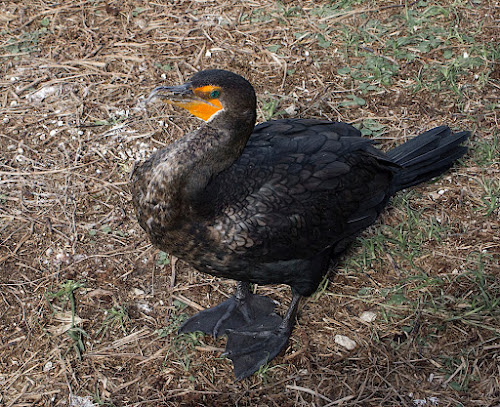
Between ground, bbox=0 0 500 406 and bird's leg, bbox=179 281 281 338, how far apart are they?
0.25ft

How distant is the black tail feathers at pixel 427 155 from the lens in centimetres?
344

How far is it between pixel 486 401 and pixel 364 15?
312cm

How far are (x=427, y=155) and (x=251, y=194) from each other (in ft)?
4.42

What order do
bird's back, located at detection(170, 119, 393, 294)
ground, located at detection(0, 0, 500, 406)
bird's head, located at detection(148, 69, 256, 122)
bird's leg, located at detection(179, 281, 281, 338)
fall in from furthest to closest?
bird's leg, located at detection(179, 281, 281, 338)
ground, located at detection(0, 0, 500, 406)
bird's back, located at detection(170, 119, 393, 294)
bird's head, located at detection(148, 69, 256, 122)

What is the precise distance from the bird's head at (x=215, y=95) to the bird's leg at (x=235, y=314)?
42.9 inches

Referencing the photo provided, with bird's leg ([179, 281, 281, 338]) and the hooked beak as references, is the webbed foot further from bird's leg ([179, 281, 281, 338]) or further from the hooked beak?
the hooked beak

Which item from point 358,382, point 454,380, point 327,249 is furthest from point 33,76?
point 454,380

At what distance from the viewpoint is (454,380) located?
292 cm

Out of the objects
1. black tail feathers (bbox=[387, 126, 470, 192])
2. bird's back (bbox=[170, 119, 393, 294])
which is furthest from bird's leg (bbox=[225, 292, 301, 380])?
black tail feathers (bbox=[387, 126, 470, 192])

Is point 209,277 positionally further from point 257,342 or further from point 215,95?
point 215,95

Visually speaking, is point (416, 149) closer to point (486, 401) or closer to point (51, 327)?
point (486, 401)

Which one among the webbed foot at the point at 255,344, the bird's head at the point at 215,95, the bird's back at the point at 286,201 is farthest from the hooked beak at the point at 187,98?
the webbed foot at the point at 255,344

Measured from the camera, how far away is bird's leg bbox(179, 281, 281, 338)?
3186 mm

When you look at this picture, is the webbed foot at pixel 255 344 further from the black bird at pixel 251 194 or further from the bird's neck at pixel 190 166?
the bird's neck at pixel 190 166
